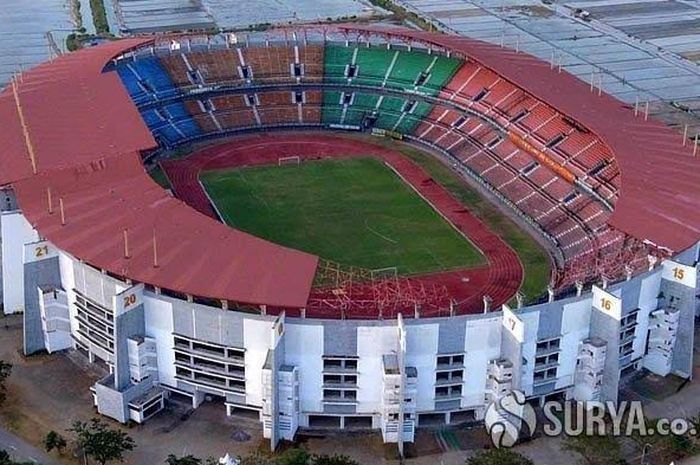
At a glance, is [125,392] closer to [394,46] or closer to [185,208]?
[185,208]

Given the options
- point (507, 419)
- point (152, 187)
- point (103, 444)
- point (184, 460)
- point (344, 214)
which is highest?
point (152, 187)

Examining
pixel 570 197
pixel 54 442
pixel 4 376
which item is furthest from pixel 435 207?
pixel 54 442

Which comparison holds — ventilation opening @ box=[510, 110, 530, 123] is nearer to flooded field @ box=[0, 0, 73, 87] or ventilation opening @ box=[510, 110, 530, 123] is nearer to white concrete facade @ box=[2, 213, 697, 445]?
white concrete facade @ box=[2, 213, 697, 445]

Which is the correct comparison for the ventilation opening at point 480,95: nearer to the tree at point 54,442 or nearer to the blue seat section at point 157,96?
the blue seat section at point 157,96

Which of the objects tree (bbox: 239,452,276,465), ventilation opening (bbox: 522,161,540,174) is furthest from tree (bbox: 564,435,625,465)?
ventilation opening (bbox: 522,161,540,174)

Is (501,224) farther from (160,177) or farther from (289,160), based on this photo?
(160,177)

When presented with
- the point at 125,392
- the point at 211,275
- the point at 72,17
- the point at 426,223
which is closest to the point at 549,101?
the point at 426,223

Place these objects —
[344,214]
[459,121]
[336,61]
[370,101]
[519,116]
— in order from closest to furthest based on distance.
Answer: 1. [344,214]
2. [519,116]
3. [459,121]
4. [370,101]
5. [336,61]
